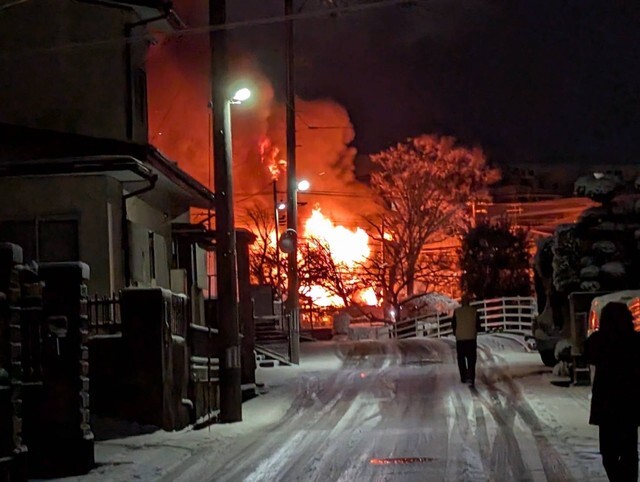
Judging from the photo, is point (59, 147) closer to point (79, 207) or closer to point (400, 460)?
point (79, 207)

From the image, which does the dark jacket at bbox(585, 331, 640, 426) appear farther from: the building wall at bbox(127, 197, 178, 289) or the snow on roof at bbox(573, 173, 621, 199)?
the building wall at bbox(127, 197, 178, 289)

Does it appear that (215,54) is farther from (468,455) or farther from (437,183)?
(437,183)

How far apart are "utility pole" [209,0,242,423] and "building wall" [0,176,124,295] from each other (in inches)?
184

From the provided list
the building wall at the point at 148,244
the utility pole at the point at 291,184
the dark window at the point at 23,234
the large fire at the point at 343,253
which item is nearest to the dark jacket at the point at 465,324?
the building wall at the point at 148,244

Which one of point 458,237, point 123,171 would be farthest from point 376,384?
point 458,237

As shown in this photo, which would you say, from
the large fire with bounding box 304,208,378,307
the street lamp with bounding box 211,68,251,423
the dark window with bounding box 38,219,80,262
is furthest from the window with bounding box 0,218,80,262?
the large fire with bounding box 304,208,378,307


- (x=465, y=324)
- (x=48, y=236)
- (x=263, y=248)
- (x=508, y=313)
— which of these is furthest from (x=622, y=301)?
(x=263, y=248)

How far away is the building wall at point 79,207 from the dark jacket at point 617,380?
1255 cm

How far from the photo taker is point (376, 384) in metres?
20.6

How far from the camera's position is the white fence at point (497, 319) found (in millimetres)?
37750

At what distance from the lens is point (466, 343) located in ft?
64.3

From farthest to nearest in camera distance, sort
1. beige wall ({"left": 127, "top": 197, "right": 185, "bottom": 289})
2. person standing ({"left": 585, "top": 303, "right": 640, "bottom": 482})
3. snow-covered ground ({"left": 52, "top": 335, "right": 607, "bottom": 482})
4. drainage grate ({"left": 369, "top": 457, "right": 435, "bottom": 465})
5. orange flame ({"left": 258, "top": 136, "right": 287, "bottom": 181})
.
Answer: orange flame ({"left": 258, "top": 136, "right": 287, "bottom": 181})
beige wall ({"left": 127, "top": 197, "right": 185, "bottom": 289})
drainage grate ({"left": 369, "top": 457, "right": 435, "bottom": 465})
snow-covered ground ({"left": 52, "top": 335, "right": 607, "bottom": 482})
person standing ({"left": 585, "top": 303, "right": 640, "bottom": 482})

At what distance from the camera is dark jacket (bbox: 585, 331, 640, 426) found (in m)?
8.59

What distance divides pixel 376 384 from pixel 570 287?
427 cm
